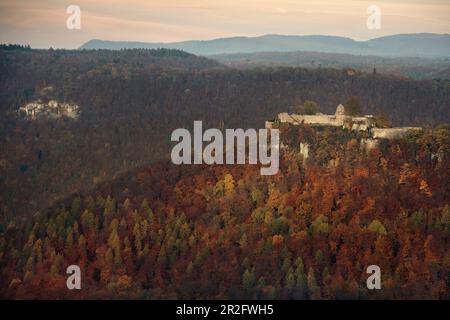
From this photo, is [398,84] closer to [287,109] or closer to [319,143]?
[287,109]

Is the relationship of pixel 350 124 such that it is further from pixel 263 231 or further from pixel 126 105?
pixel 126 105

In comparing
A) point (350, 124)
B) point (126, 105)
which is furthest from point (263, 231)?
point (126, 105)

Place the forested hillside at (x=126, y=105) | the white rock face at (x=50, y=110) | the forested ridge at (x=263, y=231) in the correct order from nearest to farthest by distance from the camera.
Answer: the forested ridge at (x=263, y=231) → the forested hillside at (x=126, y=105) → the white rock face at (x=50, y=110)

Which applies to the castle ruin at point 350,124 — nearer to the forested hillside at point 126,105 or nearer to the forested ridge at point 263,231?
the forested ridge at point 263,231

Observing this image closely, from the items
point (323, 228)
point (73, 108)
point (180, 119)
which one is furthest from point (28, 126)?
point (323, 228)

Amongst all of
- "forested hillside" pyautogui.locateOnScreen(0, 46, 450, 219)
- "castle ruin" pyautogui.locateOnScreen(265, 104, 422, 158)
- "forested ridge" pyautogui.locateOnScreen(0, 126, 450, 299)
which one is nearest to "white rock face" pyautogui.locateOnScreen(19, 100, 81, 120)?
"forested hillside" pyautogui.locateOnScreen(0, 46, 450, 219)

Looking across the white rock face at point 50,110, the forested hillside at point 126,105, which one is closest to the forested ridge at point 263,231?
the forested hillside at point 126,105

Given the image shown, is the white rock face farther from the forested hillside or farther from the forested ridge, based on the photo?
the forested ridge
